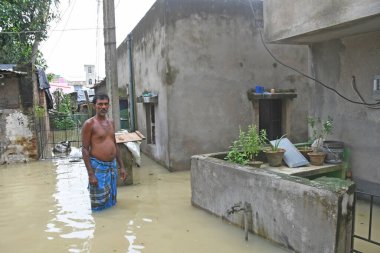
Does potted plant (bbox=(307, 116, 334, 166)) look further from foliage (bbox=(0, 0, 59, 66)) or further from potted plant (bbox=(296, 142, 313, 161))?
foliage (bbox=(0, 0, 59, 66))

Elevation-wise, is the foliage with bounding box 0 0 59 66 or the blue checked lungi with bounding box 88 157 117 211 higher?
the foliage with bounding box 0 0 59 66

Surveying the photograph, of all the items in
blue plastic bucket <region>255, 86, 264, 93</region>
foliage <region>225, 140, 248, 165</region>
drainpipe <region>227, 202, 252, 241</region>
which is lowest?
drainpipe <region>227, 202, 252, 241</region>

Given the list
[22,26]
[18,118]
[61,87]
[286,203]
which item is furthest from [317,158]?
[61,87]

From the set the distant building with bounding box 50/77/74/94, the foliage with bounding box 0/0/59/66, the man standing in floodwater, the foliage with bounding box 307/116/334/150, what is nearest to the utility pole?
the man standing in floodwater

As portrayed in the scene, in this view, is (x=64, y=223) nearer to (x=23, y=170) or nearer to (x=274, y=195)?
(x=274, y=195)

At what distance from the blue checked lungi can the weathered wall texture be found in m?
3.23

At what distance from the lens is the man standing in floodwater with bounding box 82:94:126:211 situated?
543 cm

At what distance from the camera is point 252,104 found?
962 centimetres

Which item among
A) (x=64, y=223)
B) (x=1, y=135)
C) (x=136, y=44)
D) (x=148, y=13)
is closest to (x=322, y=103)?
(x=64, y=223)

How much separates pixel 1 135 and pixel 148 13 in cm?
587

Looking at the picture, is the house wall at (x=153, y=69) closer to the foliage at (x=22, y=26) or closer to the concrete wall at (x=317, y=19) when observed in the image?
the concrete wall at (x=317, y=19)

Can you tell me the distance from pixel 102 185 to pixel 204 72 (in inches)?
182

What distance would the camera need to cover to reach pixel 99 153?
217 inches

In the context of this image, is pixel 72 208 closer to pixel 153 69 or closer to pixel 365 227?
pixel 365 227
